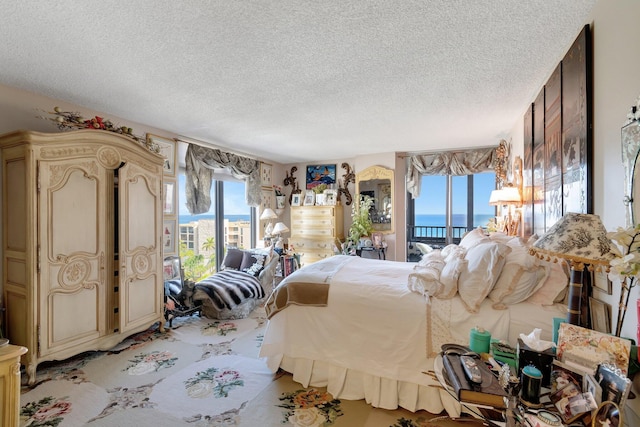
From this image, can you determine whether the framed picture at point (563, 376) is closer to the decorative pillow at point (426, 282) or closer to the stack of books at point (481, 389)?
the stack of books at point (481, 389)

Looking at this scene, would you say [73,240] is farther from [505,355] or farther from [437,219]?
[437,219]

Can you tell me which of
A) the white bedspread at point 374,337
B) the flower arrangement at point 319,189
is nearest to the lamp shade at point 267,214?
the flower arrangement at point 319,189

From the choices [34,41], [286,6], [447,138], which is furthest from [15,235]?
[447,138]

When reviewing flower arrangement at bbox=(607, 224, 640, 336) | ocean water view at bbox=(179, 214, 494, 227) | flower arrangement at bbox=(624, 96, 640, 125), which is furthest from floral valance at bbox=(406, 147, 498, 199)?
flower arrangement at bbox=(607, 224, 640, 336)

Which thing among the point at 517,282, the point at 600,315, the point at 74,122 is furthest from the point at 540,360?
the point at 74,122

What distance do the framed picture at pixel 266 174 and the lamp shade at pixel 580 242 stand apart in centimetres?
498

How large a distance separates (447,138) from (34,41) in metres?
4.45

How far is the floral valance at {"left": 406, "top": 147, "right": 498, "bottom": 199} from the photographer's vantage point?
15.3 feet

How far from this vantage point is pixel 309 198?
580 cm

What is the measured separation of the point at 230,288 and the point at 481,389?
3.08m

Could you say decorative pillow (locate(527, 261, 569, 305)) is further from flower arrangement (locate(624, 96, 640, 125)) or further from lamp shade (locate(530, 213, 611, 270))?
flower arrangement (locate(624, 96, 640, 125))

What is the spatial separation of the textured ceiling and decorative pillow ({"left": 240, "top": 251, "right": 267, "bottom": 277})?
201cm

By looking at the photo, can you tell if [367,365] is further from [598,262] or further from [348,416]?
[598,262]

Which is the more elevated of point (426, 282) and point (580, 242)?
point (580, 242)
